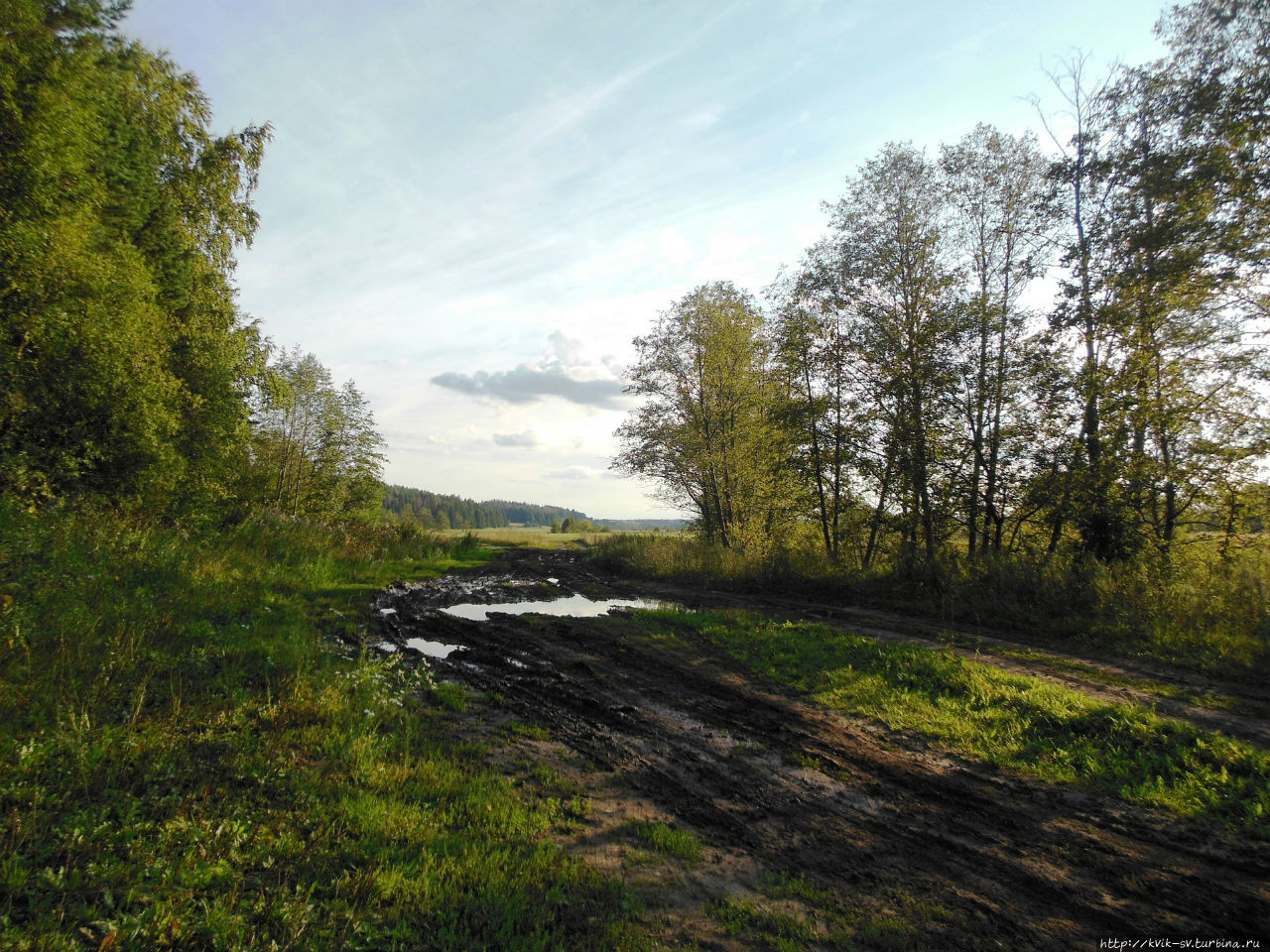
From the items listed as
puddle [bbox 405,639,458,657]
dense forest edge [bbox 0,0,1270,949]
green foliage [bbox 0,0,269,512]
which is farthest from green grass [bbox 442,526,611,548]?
puddle [bbox 405,639,458,657]

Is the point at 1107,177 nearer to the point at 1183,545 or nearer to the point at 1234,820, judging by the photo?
the point at 1183,545

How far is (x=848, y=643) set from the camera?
9.10m

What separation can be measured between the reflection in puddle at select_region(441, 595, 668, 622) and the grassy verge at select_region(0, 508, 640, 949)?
239 inches

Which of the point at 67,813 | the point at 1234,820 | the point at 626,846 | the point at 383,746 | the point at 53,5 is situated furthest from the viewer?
the point at 53,5

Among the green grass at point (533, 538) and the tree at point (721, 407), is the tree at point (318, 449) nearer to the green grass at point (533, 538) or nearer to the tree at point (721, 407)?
the green grass at point (533, 538)

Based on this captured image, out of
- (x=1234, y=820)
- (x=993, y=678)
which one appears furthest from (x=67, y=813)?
(x=993, y=678)

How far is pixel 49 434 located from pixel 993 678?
15.7m

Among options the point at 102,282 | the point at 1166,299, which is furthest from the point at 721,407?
the point at 102,282

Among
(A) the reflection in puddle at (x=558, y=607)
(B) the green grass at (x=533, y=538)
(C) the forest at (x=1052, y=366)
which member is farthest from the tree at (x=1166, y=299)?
(B) the green grass at (x=533, y=538)

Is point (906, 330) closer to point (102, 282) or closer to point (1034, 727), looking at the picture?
point (1034, 727)

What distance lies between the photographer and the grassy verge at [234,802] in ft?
8.72

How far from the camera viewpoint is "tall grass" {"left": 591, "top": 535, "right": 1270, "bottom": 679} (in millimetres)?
8219

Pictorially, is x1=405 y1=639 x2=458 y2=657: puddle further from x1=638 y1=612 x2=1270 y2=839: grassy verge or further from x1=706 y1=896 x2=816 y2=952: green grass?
x1=706 y1=896 x2=816 y2=952: green grass

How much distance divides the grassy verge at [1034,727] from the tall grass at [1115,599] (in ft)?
11.1
